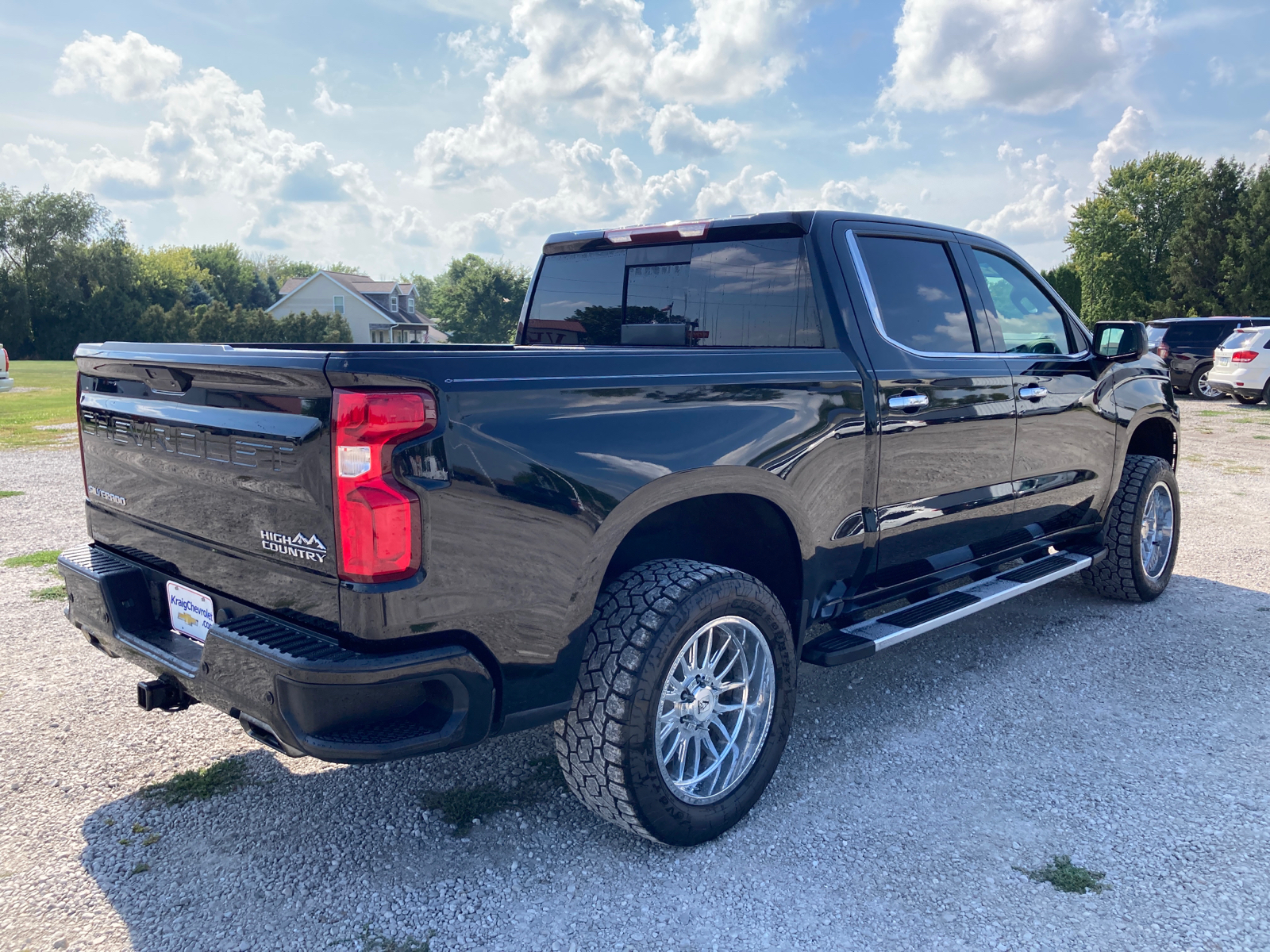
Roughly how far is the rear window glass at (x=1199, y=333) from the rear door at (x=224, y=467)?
2175cm

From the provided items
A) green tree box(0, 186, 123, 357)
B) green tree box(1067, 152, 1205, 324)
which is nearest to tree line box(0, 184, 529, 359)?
green tree box(0, 186, 123, 357)

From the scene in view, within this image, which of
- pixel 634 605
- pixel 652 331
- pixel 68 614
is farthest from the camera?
pixel 652 331

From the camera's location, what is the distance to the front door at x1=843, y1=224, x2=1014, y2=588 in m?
3.50

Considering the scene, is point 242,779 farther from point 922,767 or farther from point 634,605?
point 922,767

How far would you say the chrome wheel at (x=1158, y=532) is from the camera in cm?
545

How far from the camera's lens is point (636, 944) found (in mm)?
2387

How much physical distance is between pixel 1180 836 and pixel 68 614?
379cm

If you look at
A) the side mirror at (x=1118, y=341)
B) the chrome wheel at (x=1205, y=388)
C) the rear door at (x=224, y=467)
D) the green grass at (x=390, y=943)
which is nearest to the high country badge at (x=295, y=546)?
the rear door at (x=224, y=467)

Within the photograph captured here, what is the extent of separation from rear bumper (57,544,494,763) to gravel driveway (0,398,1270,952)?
583 mm

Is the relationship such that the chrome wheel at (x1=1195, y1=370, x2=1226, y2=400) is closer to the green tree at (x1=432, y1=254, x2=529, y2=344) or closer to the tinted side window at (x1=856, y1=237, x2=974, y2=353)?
the tinted side window at (x1=856, y1=237, x2=974, y2=353)

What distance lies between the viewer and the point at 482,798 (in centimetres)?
311

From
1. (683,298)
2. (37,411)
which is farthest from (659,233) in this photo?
(37,411)

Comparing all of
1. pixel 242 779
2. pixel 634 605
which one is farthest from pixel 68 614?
pixel 634 605

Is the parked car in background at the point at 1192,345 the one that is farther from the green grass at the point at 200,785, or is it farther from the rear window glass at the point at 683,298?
the green grass at the point at 200,785
